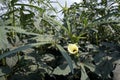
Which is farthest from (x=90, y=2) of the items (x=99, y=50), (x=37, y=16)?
(x=99, y=50)

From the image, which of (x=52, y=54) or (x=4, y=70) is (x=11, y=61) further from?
(x=52, y=54)

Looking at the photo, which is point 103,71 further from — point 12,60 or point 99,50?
point 12,60

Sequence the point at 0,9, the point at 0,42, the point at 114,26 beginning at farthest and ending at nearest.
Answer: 1. the point at 114,26
2. the point at 0,9
3. the point at 0,42

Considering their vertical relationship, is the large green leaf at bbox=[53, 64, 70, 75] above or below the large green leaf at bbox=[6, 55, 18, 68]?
below

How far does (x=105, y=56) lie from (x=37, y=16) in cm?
44

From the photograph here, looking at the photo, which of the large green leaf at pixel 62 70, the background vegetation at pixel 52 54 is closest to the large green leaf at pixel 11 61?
the background vegetation at pixel 52 54

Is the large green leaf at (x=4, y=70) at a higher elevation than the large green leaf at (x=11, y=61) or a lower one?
lower

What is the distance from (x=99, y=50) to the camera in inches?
48.8

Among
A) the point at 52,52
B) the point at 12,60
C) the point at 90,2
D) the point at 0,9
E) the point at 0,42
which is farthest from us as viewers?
the point at 90,2

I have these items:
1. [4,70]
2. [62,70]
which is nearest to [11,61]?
[4,70]

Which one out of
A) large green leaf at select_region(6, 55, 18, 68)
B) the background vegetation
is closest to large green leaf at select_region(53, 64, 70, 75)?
the background vegetation

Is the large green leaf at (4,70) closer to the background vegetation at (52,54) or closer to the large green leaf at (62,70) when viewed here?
the background vegetation at (52,54)

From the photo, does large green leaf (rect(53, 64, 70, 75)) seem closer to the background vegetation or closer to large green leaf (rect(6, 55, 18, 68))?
the background vegetation

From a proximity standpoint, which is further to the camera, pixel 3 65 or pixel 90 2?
pixel 90 2
